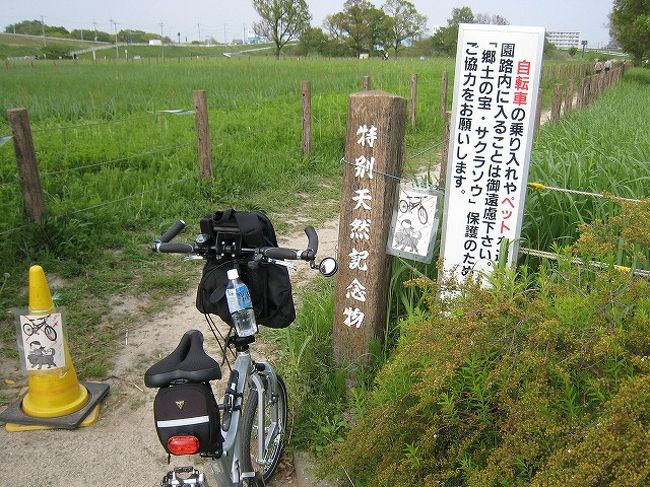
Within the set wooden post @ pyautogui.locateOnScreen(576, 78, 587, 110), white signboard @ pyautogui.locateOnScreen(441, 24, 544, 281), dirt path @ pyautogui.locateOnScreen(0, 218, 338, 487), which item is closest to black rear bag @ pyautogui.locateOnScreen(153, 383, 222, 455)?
dirt path @ pyautogui.locateOnScreen(0, 218, 338, 487)

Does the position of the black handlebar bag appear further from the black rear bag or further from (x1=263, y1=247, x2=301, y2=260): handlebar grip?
the black rear bag

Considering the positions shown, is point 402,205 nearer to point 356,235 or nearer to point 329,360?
point 356,235

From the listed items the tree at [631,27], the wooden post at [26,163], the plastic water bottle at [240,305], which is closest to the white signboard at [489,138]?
the plastic water bottle at [240,305]

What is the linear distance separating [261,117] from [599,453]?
850 cm

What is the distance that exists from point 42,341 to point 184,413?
5.67 feet

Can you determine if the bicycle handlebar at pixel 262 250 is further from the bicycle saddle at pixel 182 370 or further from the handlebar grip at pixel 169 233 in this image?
the bicycle saddle at pixel 182 370

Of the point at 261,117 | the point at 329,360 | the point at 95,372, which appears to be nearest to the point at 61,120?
the point at 261,117

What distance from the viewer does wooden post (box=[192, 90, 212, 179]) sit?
617cm

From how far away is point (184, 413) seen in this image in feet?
5.10

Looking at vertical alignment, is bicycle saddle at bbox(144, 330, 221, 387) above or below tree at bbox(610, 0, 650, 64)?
below

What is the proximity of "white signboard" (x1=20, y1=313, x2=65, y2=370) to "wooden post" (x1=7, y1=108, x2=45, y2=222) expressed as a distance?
198 cm

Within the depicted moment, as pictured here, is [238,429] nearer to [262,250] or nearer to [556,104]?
[262,250]

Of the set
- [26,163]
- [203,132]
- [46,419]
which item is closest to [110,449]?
[46,419]

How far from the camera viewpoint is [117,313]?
4.04 meters
